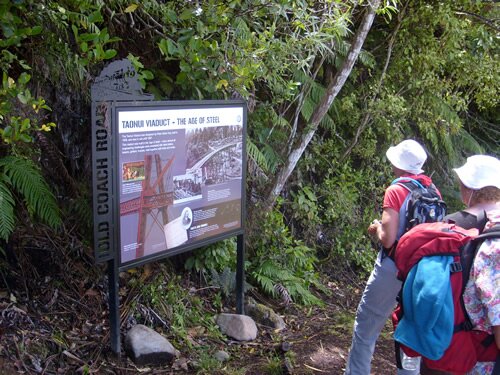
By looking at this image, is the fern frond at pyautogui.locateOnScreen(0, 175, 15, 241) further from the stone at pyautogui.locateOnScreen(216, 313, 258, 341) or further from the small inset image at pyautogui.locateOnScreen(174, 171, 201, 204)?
the stone at pyautogui.locateOnScreen(216, 313, 258, 341)

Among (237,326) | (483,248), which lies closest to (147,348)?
(237,326)

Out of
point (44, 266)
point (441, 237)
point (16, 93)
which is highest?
point (16, 93)

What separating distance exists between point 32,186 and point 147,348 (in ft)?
4.95

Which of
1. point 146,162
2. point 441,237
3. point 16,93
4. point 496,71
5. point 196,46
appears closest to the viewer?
point 441,237

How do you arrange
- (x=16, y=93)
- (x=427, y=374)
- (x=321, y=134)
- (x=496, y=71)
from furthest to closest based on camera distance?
(x=496, y=71)
(x=321, y=134)
(x=16, y=93)
(x=427, y=374)

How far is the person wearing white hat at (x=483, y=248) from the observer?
295 centimetres

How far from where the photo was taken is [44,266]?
5.01m

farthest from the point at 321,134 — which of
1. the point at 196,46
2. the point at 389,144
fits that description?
the point at 196,46

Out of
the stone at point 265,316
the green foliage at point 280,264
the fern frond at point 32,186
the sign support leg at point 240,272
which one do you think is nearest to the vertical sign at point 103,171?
the fern frond at point 32,186

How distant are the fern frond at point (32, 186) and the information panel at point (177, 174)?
0.68m

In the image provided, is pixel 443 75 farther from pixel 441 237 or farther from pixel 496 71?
pixel 441 237

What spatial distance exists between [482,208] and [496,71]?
646cm

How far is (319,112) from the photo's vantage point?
24.4 ft

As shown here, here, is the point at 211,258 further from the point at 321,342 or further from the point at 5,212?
the point at 5,212
